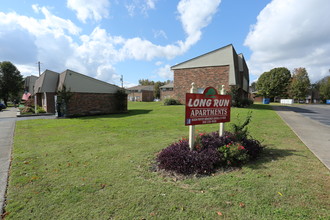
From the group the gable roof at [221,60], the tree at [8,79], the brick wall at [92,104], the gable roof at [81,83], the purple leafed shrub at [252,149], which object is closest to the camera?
the purple leafed shrub at [252,149]

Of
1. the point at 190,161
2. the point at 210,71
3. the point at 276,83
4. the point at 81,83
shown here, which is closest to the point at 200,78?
the point at 210,71

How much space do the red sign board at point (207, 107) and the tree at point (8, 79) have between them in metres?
53.0

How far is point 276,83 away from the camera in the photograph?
175 ft

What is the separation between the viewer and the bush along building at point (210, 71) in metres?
22.4

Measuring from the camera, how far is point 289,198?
2.87 m

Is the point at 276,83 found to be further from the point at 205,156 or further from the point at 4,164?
the point at 4,164

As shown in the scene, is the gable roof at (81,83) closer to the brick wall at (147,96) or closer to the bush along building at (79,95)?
the bush along building at (79,95)

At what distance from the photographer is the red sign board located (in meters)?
4.31

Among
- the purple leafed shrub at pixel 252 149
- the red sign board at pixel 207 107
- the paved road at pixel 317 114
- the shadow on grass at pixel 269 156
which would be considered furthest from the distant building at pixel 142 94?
the purple leafed shrub at pixel 252 149

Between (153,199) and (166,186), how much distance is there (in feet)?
1.61

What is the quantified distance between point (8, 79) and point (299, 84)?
7912 centimetres

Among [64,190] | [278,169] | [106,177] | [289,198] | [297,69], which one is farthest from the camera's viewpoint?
[297,69]

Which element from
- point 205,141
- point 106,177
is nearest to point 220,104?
point 205,141

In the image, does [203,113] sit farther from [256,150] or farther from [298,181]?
[298,181]
